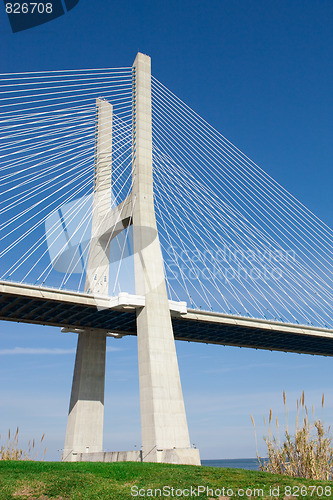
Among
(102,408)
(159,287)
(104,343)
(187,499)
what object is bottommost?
(187,499)

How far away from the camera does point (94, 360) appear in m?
34.9

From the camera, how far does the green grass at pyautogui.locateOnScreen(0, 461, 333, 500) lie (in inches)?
484

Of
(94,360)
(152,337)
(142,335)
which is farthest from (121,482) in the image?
(94,360)

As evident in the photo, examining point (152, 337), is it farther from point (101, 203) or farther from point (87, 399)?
point (101, 203)

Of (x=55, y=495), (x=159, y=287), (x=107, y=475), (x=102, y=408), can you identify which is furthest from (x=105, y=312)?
(x=55, y=495)

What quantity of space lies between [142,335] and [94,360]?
6466mm

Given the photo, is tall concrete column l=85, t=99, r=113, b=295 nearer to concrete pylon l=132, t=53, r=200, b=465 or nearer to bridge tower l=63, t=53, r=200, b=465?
bridge tower l=63, t=53, r=200, b=465

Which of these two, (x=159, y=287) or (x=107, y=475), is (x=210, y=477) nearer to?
(x=107, y=475)

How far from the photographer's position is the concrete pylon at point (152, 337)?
2758 cm

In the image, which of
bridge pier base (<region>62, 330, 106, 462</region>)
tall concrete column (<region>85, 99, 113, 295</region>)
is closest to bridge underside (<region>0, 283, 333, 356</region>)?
bridge pier base (<region>62, 330, 106, 462</region>)

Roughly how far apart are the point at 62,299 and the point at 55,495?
17171 mm

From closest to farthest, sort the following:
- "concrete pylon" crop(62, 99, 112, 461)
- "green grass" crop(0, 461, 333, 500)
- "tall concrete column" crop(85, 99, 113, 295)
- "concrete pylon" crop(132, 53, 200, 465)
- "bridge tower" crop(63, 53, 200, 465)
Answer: "green grass" crop(0, 461, 333, 500) → "concrete pylon" crop(132, 53, 200, 465) → "bridge tower" crop(63, 53, 200, 465) → "concrete pylon" crop(62, 99, 112, 461) → "tall concrete column" crop(85, 99, 113, 295)

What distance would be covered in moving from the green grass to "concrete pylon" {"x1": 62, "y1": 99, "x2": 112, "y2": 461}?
56.6ft

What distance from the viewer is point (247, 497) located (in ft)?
39.2
